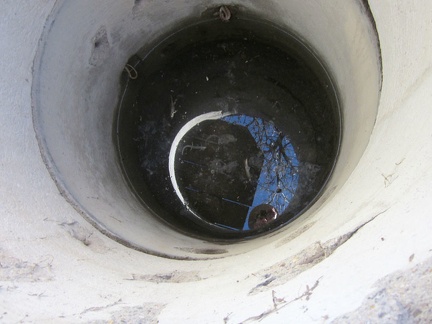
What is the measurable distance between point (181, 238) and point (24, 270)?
0.74 m

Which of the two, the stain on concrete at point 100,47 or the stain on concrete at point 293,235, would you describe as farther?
the stain on concrete at point 100,47

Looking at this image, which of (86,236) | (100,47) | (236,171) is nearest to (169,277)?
(86,236)

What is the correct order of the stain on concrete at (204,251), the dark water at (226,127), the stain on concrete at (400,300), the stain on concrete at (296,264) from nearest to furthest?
the stain on concrete at (400,300), the stain on concrete at (296,264), the stain on concrete at (204,251), the dark water at (226,127)

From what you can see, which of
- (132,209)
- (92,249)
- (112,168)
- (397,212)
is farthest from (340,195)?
Result: (112,168)

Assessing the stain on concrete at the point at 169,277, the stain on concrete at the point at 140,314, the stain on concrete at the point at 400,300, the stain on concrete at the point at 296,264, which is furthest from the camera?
the stain on concrete at the point at 169,277

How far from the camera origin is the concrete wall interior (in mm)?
954

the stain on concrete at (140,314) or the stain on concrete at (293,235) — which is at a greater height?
the stain on concrete at (293,235)

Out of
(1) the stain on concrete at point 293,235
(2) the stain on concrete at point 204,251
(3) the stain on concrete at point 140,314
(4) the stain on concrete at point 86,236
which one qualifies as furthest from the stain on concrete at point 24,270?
(1) the stain on concrete at point 293,235

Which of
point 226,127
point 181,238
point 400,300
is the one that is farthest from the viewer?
point 226,127

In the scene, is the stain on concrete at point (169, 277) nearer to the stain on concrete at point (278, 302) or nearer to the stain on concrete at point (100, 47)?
the stain on concrete at point (278, 302)

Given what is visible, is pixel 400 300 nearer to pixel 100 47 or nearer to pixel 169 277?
pixel 169 277

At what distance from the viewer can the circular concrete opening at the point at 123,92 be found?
4.73 ft

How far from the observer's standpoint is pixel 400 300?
3.08 ft

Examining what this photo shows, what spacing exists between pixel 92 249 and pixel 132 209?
0.49 metres
